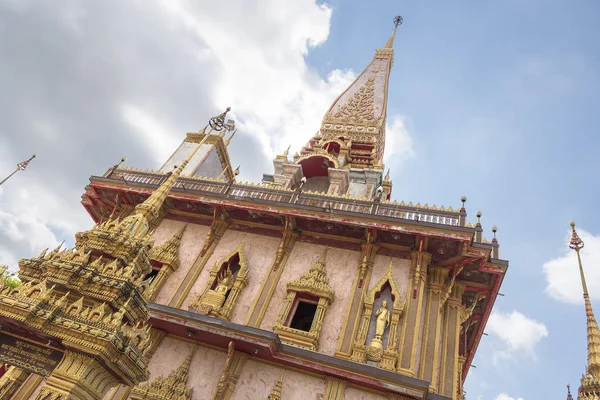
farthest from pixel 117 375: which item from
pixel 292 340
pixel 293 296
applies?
pixel 293 296

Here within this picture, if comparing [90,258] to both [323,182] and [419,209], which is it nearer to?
[419,209]

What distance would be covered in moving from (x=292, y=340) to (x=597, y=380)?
1016 centimetres

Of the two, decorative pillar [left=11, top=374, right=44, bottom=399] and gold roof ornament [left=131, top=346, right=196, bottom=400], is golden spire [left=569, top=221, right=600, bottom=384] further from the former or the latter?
decorative pillar [left=11, top=374, right=44, bottom=399]

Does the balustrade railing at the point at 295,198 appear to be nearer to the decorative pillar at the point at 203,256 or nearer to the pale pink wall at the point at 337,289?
the decorative pillar at the point at 203,256

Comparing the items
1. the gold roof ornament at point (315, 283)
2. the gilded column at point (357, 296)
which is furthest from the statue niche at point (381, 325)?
the gold roof ornament at point (315, 283)

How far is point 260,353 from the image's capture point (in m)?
10.5

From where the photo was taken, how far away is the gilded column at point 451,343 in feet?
35.6

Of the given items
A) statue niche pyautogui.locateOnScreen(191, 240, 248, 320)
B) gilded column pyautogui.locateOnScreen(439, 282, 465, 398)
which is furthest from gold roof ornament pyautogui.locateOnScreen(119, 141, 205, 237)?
gilded column pyautogui.locateOnScreen(439, 282, 465, 398)

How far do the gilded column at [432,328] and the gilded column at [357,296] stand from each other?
6.16 ft

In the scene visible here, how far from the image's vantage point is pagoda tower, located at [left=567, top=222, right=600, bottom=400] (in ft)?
40.7

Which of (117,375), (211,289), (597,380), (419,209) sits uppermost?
(419,209)

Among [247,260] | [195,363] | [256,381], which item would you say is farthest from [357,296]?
[195,363]

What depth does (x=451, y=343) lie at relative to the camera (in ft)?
38.0

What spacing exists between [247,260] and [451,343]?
702 cm
